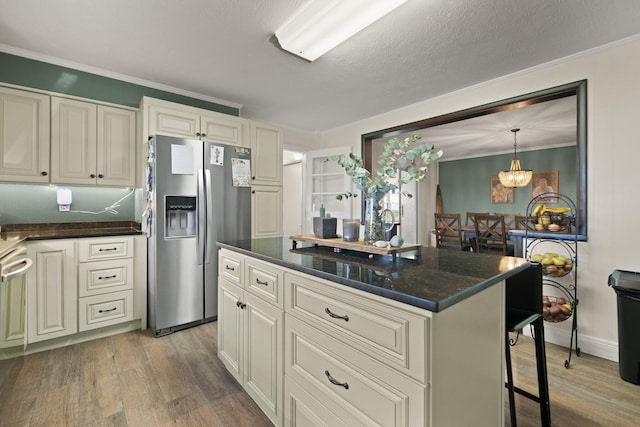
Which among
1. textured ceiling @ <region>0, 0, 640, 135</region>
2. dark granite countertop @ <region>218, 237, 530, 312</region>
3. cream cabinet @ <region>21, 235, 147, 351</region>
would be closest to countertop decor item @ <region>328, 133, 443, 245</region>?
dark granite countertop @ <region>218, 237, 530, 312</region>

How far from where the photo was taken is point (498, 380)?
119 centimetres

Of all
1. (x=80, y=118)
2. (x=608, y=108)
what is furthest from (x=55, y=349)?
(x=608, y=108)

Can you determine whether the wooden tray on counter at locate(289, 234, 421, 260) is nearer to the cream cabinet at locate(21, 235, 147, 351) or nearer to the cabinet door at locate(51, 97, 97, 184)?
the cream cabinet at locate(21, 235, 147, 351)

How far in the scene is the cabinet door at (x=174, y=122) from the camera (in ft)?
9.10

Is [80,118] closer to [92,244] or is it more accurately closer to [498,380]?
[92,244]

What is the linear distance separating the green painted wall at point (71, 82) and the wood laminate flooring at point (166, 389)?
2.21 meters

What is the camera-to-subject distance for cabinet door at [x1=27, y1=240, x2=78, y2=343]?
7.31ft

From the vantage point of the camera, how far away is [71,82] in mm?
2678

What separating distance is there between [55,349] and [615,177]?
4.50m

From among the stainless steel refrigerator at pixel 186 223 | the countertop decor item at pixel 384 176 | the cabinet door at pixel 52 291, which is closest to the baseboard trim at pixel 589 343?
the countertop decor item at pixel 384 176

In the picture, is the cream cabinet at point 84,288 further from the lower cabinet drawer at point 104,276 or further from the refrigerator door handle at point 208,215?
the refrigerator door handle at point 208,215

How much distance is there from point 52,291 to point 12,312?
61cm

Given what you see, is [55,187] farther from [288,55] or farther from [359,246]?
[359,246]

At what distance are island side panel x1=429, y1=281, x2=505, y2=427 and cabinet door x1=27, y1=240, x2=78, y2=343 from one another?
9.18ft
